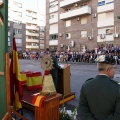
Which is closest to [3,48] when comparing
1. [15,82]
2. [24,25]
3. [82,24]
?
[15,82]

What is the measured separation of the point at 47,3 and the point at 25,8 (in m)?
25.0

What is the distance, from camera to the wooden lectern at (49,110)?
12.2 feet

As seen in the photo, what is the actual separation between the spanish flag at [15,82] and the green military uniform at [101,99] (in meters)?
2.35

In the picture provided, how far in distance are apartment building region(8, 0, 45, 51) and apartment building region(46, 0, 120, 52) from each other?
20499 mm

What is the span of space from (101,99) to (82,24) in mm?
32903

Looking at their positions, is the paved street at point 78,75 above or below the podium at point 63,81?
below

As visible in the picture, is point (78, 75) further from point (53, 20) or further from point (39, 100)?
point (53, 20)

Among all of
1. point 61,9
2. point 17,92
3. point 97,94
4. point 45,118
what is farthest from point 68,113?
point 61,9

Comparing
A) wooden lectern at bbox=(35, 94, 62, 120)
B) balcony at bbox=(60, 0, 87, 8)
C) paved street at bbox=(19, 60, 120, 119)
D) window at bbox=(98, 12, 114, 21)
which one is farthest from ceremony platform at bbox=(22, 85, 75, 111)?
balcony at bbox=(60, 0, 87, 8)

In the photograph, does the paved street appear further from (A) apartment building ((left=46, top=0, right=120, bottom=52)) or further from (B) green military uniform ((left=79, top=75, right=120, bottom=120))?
(A) apartment building ((left=46, top=0, right=120, bottom=52))

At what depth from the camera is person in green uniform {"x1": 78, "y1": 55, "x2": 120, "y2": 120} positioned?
2.20 m

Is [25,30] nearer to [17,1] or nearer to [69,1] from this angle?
[17,1]

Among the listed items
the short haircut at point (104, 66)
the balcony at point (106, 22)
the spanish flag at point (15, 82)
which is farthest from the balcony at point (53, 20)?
the short haircut at point (104, 66)

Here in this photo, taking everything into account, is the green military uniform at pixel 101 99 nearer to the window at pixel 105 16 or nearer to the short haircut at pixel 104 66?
the short haircut at pixel 104 66
